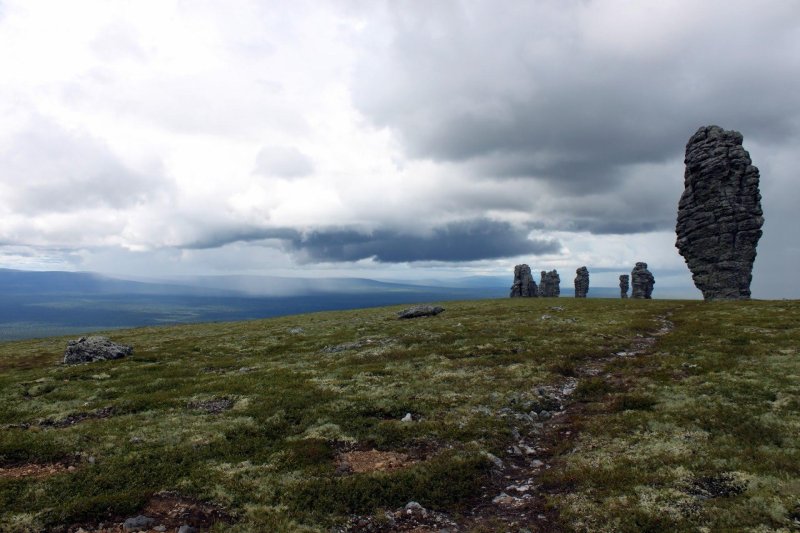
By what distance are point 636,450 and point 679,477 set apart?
2.69m

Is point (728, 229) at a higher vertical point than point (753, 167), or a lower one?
lower

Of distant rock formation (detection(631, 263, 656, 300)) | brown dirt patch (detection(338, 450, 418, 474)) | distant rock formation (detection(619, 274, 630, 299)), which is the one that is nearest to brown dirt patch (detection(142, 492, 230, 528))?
brown dirt patch (detection(338, 450, 418, 474))

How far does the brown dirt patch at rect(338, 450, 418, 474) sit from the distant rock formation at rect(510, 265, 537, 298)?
119 metres

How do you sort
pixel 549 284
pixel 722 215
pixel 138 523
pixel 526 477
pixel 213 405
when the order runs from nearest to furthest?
pixel 138 523 < pixel 526 477 < pixel 213 405 < pixel 722 215 < pixel 549 284

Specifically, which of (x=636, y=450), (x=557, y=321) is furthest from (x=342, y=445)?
(x=557, y=321)

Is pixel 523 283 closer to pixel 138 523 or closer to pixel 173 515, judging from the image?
pixel 173 515

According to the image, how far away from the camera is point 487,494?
16.0 metres

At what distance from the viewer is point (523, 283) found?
13325cm

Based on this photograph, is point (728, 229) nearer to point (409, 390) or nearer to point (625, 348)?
point (625, 348)

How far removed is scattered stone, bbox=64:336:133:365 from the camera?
45.0m

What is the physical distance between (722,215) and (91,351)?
10113cm

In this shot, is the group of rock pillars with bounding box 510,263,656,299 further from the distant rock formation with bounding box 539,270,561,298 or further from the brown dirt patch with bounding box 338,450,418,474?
the brown dirt patch with bounding box 338,450,418,474

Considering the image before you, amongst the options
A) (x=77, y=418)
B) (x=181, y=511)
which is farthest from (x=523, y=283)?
(x=181, y=511)

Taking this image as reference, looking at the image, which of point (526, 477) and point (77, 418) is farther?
point (77, 418)
